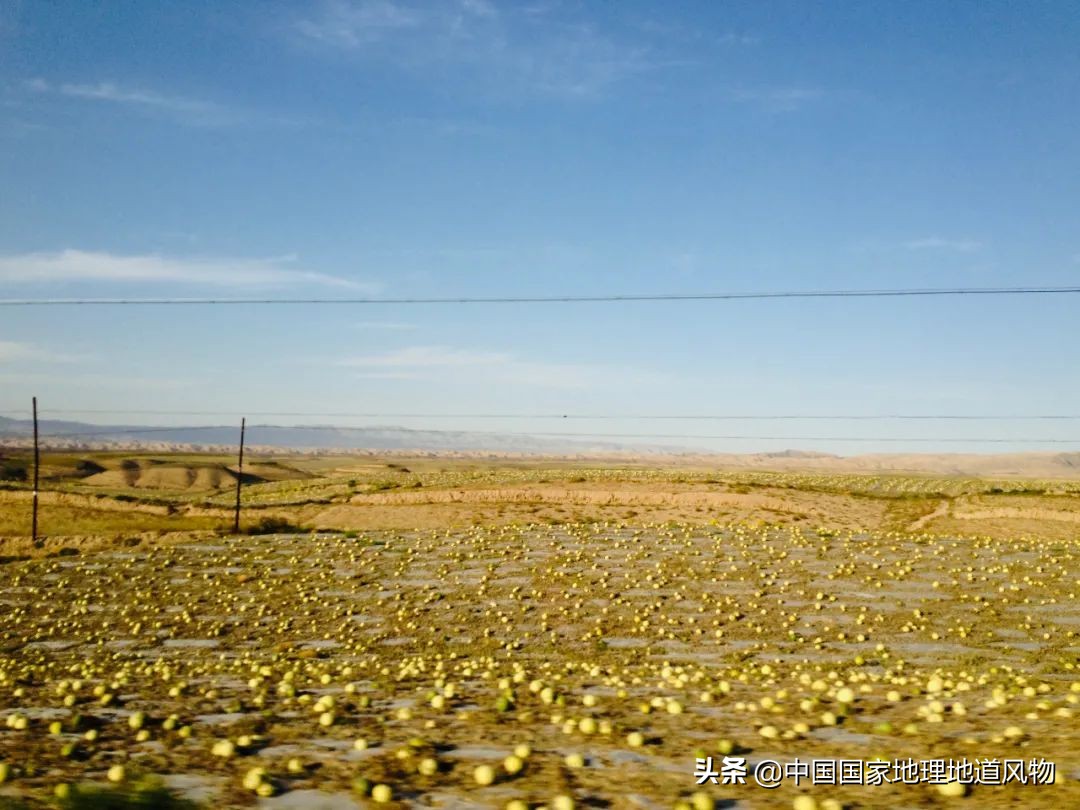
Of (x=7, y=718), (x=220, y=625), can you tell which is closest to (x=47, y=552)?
(x=220, y=625)

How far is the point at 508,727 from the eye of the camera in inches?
306

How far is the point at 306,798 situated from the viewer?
5.73 meters

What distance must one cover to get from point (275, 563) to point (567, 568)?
28.1 ft

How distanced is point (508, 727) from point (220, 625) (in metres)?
10.8

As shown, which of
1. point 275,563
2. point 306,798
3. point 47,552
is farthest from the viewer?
point 47,552

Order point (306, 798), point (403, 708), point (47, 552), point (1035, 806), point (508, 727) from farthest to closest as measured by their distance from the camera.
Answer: point (47, 552)
point (403, 708)
point (508, 727)
point (306, 798)
point (1035, 806)

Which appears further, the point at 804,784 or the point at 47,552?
the point at 47,552

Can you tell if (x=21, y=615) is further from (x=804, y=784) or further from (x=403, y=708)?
(x=804, y=784)

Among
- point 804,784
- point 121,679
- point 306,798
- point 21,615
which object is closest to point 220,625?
point 21,615

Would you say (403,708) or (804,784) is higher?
(804,784)

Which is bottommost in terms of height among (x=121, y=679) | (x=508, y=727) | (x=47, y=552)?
(x=47, y=552)

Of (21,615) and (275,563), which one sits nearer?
(21,615)

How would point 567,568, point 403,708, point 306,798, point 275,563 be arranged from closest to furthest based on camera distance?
point 306,798 → point 403,708 → point 567,568 → point 275,563

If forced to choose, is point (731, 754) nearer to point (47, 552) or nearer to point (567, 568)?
point (567, 568)
